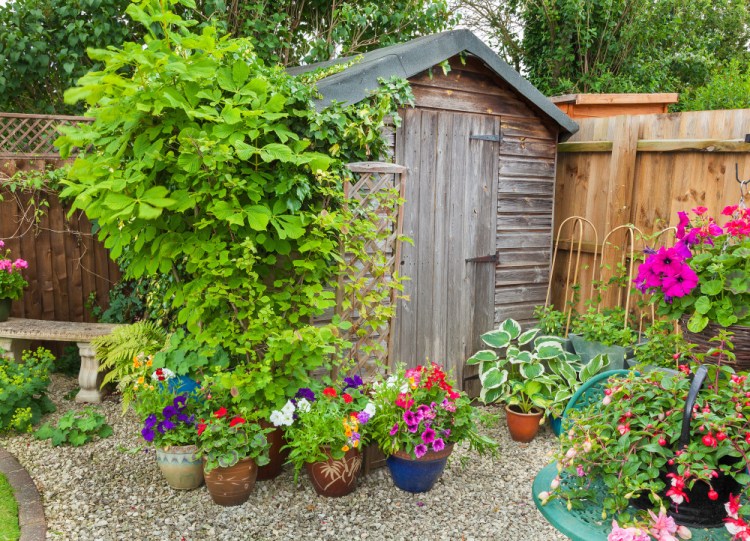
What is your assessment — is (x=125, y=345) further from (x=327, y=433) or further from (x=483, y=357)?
(x=483, y=357)

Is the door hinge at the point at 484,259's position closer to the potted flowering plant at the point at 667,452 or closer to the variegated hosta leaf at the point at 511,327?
the variegated hosta leaf at the point at 511,327

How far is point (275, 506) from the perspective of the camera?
11.2ft

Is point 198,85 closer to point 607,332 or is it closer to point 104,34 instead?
point 607,332

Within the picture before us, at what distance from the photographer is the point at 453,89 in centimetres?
454

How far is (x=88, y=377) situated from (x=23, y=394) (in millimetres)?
589

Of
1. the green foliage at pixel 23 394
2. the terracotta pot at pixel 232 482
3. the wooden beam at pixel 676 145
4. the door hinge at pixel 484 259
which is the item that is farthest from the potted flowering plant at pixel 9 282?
the wooden beam at pixel 676 145

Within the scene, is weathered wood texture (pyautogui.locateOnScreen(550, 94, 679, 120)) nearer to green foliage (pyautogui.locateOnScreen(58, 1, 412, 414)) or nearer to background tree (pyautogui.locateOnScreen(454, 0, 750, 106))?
green foliage (pyautogui.locateOnScreen(58, 1, 412, 414))

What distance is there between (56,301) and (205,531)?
3.21 meters

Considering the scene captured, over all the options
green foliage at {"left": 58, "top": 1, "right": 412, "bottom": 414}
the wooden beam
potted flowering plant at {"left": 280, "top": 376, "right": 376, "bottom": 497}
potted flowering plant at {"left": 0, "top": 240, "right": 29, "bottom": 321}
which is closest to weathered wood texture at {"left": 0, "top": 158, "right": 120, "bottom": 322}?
potted flowering plant at {"left": 0, "top": 240, "right": 29, "bottom": 321}

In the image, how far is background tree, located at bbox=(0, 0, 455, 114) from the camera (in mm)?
6223

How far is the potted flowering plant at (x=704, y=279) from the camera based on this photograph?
173 centimetres

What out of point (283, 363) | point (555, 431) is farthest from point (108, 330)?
point (555, 431)

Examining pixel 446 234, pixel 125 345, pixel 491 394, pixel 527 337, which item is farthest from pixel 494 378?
pixel 125 345

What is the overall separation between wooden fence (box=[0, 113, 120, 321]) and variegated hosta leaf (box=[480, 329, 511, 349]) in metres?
3.25
